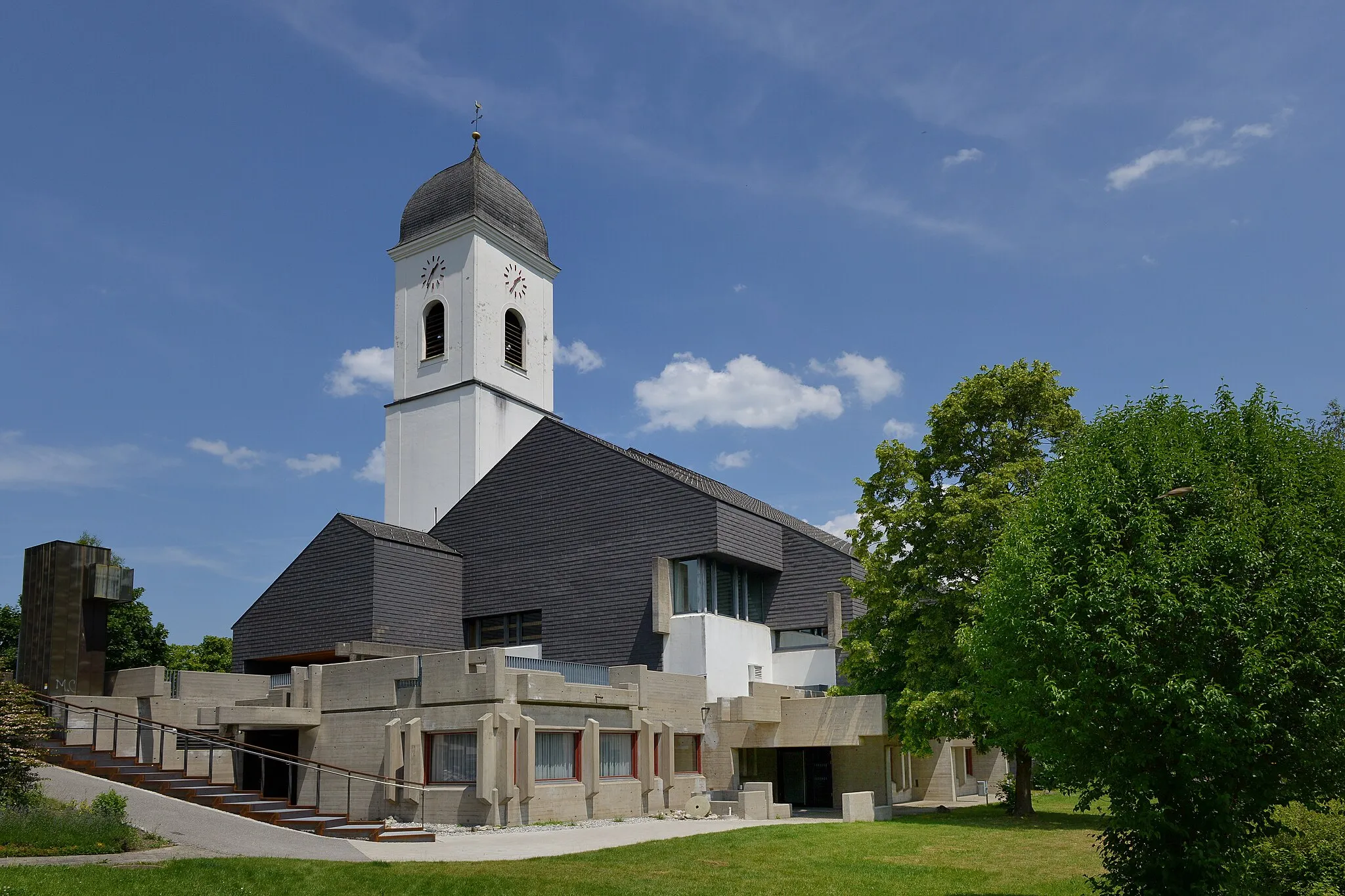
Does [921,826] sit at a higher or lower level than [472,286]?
lower

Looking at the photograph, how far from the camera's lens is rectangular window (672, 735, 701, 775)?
37062 mm

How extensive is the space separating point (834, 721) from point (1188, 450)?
73.4 ft

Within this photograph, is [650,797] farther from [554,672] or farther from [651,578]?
[651,578]

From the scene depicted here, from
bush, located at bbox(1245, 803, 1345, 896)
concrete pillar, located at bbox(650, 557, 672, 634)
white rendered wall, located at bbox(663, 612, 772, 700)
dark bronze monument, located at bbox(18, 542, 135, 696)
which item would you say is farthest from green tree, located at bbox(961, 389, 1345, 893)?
dark bronze monument, located at bbox(18, 542, 135, 696)

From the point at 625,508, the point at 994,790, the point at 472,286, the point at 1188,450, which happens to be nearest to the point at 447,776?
the point at 625,508

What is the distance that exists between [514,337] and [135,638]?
2439 centimetres

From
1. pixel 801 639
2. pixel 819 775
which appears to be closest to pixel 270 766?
pixel 819 775

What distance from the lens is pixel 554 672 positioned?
102ft

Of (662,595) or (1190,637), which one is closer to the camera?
(1190,637)

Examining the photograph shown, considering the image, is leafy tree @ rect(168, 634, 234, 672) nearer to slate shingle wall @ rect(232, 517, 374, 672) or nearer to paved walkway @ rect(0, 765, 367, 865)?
slate shingle wall @ rect(232, 517, 374, 672)

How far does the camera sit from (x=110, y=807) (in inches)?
794

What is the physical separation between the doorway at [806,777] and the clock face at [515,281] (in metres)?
30.9

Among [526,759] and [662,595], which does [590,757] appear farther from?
[662,595]

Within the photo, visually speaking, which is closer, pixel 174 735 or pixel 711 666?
pixel 174 735
